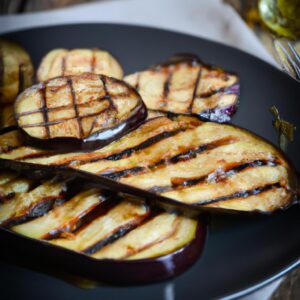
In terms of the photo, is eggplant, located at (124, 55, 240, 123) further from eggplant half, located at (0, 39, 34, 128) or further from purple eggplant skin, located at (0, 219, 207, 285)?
purple eggplant skin, located at (0, 219, 207, 285)

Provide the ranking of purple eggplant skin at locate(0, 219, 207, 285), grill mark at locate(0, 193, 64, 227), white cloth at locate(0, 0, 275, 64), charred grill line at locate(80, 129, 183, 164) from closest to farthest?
purple eggplant skin at locate(0, 219, 207, 285), grill mark at locate(0, 193, 64, 227), charred grill line at locate(80, 129, 183, 164), white cloth at locate(0, 0, 275, 64)

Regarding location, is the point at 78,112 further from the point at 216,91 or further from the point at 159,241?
the point at 216,91

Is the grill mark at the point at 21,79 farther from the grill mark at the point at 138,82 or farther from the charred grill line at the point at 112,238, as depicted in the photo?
the charred grill line at the point at 112,238

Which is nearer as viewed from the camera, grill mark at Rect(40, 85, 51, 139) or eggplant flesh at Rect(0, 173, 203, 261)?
eggplant flesh at Rect(0, 173, 203, 261)

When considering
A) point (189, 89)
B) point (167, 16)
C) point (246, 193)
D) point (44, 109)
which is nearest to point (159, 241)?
point (246, 193)

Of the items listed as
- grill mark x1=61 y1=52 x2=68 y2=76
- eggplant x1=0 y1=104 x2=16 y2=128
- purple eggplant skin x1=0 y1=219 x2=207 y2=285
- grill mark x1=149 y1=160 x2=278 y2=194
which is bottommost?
purple eggplant skin x1=0 y1=219 x2=207 y2=285

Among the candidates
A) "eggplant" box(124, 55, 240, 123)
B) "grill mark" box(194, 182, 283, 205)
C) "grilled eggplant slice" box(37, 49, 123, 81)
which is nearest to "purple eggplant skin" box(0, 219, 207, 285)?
"grill mark" box(194, 182, 283, 205)

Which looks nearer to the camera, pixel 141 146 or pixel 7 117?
pixel 141 146
